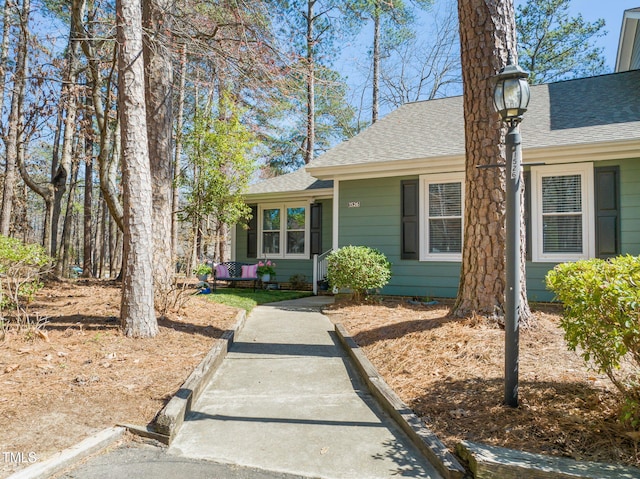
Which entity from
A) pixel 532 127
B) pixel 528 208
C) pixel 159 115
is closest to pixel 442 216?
pixel 528 208

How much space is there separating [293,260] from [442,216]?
5163 millimetres

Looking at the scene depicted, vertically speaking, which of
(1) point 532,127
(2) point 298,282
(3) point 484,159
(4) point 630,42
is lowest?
(2) point 298,282

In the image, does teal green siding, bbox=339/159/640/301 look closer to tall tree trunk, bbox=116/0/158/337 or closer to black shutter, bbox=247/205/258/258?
black shutter, bbox=247/205/258/258

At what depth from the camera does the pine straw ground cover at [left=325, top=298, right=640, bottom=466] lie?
245cm

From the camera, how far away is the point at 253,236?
12609mm

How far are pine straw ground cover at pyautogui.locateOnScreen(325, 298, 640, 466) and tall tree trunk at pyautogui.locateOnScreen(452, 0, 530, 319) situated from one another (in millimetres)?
442

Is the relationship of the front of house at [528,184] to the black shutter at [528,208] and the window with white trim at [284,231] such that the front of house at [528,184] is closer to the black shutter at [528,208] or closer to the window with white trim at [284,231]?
the black shutter at [528,208]

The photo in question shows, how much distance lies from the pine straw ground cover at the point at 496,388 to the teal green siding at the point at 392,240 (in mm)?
2710

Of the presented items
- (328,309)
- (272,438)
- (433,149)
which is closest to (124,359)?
(272,438)

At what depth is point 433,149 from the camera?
836 cm

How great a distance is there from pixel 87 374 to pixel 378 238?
248 inches

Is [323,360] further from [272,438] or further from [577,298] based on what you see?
[577,298]

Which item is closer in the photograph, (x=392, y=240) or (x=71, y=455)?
(x=71, y=455)

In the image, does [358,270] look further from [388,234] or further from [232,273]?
[232,273]
